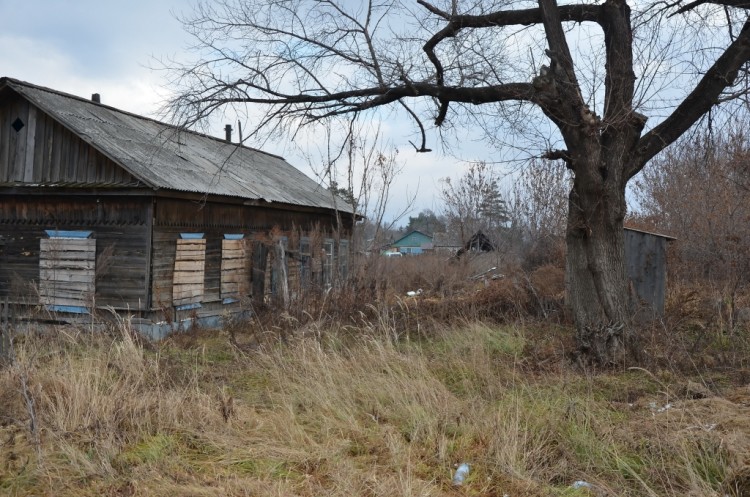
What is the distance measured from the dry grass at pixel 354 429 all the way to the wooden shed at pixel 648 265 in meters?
3.93

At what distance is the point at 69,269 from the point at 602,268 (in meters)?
9.89

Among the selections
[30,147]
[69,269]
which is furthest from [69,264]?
[30,147]

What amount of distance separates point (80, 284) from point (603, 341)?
9.61 metres

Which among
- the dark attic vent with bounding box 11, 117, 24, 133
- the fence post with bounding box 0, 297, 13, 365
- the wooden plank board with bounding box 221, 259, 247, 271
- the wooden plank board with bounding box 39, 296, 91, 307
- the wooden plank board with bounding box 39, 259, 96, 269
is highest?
the dark attic vent with bounding box 11, 117, 24, 133

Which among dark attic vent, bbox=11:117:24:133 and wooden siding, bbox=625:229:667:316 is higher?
dark attic vent, bbox=11:117:24:133

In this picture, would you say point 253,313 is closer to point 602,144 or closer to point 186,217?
point 186,217

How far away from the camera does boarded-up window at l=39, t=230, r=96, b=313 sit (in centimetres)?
1163

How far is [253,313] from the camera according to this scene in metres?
8.96

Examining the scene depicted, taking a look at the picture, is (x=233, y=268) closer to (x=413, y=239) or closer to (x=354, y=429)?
(x=354, y=429)

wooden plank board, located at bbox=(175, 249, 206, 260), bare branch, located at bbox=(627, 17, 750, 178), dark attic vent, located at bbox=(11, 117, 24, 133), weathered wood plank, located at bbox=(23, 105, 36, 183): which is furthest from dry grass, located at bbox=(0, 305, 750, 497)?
dark attic vent, located at bbox=(11, 117, 24, 133)

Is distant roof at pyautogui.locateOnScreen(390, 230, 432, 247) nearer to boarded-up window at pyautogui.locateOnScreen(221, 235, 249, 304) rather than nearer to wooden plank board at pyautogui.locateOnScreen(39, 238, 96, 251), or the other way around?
boarded-up window at pyautogui.locateOnScreen(221, 235, 249, 304)

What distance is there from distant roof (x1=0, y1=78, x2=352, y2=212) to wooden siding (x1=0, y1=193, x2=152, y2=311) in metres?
0.84

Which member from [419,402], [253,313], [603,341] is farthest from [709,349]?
[253,313]

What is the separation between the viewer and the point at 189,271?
12.3m
